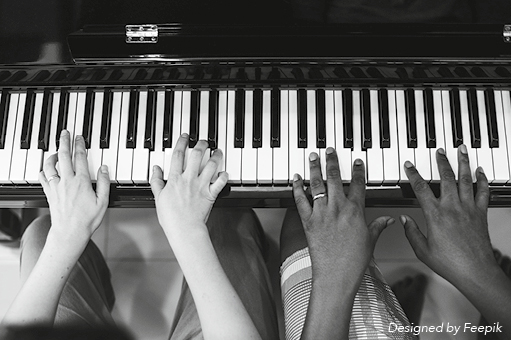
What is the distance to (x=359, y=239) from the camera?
3.27 ft

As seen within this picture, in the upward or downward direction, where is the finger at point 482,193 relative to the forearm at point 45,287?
upward

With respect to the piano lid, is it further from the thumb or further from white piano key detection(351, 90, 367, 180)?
the thumb

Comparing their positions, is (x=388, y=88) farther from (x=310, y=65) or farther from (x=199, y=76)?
(x=199, y=76)

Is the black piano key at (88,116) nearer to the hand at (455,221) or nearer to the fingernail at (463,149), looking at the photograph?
the hand at (455,221)

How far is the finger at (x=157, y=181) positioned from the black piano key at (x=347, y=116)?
45cm

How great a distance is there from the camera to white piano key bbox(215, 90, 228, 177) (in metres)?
1.05

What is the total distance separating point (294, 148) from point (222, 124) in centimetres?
19

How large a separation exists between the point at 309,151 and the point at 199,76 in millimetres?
319

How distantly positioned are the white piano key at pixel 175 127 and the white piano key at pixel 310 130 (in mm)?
317

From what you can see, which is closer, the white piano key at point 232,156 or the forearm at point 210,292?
the forearm at point 210,292

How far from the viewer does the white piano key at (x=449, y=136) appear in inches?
41.2

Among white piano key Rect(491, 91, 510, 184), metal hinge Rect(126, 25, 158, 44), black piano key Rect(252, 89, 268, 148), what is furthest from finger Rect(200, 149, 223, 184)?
white piano key Rect(491, 91, 510, 184)

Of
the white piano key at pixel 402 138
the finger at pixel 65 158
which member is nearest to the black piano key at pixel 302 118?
the white piano key at pixel 402 138

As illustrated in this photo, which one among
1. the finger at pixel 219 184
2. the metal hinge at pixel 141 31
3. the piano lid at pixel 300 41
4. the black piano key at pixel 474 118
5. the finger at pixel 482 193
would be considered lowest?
the finger at pixel 482 193
